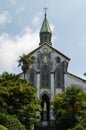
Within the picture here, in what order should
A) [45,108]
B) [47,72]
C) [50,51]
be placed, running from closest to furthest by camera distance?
[45,108]
[47,72]
[50,51]

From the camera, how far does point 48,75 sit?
7562cm

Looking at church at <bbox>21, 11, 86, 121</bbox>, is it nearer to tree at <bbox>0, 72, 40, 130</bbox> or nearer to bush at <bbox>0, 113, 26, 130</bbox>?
tree at <bbox>0, 72, 40, 130</bbox>

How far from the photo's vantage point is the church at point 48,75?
74.2 meters

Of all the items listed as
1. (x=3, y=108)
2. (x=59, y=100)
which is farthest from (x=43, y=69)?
(x=3, y=108)

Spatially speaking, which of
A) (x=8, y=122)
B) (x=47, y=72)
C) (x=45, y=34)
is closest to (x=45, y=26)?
(x=45, y=34)

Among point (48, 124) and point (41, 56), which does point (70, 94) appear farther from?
point (41, 56)

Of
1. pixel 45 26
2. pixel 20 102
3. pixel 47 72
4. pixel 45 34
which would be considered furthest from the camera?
pixel 45 26

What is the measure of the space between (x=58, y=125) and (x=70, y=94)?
717 centimetres

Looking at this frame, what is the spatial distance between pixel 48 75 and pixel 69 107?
70.9 ft

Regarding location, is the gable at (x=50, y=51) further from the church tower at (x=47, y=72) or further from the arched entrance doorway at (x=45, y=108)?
the arched entrance doorway at (x=45, y=108)

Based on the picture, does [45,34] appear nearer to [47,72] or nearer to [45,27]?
[45,27]

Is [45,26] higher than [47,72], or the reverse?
[45,26]

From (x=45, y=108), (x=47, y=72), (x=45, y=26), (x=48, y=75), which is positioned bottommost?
(x=45, y=108)

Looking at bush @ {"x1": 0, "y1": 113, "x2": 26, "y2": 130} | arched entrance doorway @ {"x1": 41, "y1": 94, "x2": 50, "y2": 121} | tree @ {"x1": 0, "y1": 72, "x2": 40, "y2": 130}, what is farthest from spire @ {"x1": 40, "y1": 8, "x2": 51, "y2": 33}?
bush @ {"x1": 0, "y1": 113, "x2": 26, "y2": 130}
